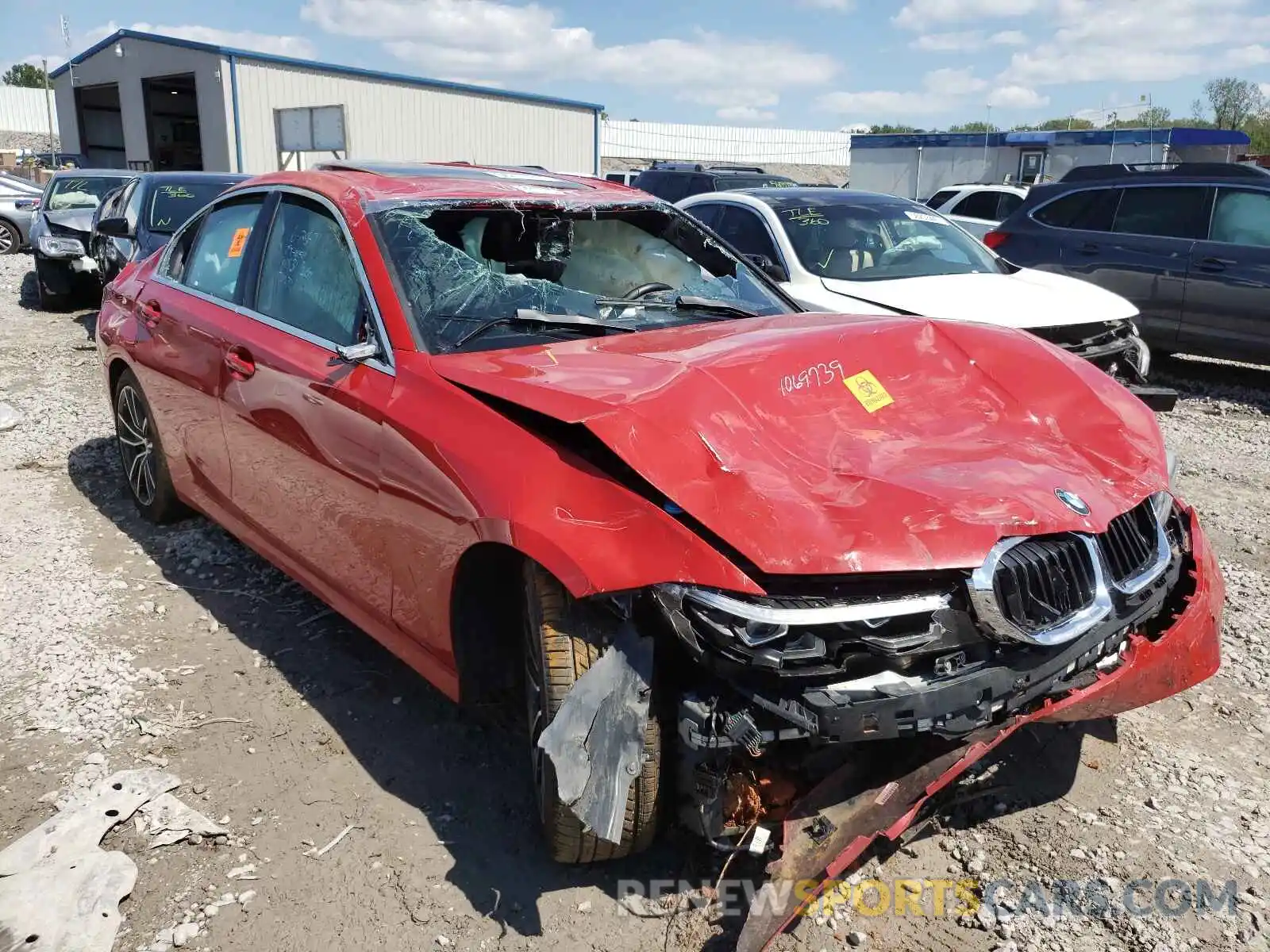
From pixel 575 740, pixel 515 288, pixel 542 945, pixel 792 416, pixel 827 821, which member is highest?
pixel 515 288

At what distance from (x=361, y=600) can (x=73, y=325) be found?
10.0 meters

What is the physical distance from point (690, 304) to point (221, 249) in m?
2.03

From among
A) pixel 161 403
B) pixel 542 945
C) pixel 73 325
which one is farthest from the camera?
pixel 73 325

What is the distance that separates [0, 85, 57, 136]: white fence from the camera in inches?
2183

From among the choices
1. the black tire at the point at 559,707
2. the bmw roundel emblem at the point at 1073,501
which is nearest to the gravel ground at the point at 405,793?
the black tire at the point at 559,707

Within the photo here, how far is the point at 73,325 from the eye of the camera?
1140 cm

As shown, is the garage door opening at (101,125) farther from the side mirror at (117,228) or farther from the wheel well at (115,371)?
the wheel well at (115,371)

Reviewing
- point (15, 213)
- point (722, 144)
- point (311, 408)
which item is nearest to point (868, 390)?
point (311, 408)

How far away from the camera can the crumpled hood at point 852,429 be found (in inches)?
86.9

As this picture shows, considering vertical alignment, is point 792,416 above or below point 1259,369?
above

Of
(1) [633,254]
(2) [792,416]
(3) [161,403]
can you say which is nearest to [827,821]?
(2) [792,416]

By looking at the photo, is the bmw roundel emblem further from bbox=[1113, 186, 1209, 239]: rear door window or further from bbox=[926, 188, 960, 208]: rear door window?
bbox=[926, 188, 960, 208]: rear door window

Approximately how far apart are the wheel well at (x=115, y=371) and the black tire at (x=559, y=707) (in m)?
3.39

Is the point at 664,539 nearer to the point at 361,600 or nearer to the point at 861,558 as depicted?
the point at 861,558
